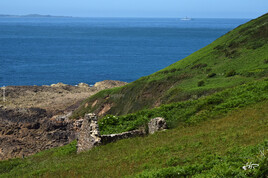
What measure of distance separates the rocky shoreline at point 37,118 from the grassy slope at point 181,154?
52.9ft

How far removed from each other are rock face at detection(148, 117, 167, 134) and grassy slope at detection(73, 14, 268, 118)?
14.4 metres

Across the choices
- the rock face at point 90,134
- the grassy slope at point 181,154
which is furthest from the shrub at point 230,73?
the rock face at point 90,134

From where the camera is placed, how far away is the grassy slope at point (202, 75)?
4159 cm

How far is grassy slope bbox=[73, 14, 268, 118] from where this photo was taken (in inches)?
Result: 1638

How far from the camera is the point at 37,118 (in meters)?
59.2

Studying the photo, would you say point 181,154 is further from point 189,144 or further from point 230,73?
point 230,73

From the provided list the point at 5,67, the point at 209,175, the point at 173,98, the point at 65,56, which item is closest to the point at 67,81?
the point at 5,67

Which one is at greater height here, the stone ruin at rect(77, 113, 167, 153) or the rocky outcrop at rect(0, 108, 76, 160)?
the stone ruin at rect(77, 113, 167, 153)

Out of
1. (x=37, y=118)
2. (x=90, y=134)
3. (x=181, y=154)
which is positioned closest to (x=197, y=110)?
(x=90, y=134)

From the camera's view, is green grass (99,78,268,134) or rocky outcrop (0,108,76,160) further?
rocky outcrop (0,108,76,160)

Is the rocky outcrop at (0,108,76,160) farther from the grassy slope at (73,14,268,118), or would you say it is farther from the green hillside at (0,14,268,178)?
the green hillside at (0,14,268,178)

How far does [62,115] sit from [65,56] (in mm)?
114376

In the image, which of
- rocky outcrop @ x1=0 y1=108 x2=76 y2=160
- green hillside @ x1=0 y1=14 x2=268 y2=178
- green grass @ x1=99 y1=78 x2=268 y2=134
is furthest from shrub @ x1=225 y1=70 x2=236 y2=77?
rocky outcrop @ x1=0 y1=108 x2=76 y2=160

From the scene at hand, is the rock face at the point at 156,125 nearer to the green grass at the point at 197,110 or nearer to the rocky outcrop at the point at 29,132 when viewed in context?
the green grass at the point at 197,110
